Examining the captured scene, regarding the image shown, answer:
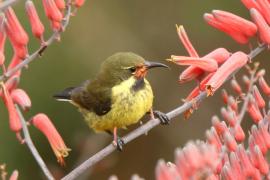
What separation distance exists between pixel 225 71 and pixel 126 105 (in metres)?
1.28

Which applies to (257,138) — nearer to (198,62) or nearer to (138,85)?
(198,62)

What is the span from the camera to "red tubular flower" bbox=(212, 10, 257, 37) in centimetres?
353

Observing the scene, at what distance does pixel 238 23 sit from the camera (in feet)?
11.6

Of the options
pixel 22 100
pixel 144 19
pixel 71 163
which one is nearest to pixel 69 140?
pixel 71 163

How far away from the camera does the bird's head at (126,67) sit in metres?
4.58

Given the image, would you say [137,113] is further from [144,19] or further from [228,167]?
[144,19]

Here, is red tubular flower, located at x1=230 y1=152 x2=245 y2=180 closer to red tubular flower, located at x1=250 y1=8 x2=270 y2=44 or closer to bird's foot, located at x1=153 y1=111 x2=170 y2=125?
red tubular flower, located at x1=250 y1=8 x2=270 y2=44

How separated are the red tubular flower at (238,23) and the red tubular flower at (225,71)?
5.1 inches

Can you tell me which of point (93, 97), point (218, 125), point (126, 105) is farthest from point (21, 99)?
point (93, 97)

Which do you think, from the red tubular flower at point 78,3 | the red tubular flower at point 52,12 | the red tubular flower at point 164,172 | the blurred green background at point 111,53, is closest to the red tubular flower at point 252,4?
the red tubular flower at point 78,3

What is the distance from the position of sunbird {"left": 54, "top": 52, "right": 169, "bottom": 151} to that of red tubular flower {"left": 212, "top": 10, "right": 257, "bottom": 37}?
2.89ft

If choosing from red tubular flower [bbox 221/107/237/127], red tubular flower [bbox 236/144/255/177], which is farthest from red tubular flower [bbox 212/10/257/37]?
red tubular flower [bbox 236/144/255/177]

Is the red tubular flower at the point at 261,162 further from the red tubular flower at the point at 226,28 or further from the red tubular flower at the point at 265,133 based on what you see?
the red tubular flower at the point at 226,28

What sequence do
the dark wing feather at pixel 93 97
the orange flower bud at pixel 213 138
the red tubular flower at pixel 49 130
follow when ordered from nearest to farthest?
the orange flower bud at pixel 213 138 → the red tubular flower at pixel 49 130 → the dark wing feather at pixel 93 97
